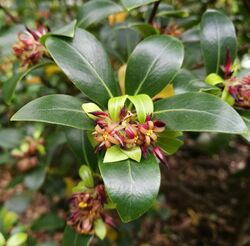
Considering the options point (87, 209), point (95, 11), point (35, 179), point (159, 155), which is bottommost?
point (35, 179)

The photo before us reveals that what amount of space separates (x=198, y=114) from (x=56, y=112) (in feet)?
0.98

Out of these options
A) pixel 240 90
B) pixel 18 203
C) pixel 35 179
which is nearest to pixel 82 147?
pixel 240 90

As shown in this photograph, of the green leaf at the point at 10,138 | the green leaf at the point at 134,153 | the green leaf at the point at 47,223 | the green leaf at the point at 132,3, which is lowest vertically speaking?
the green leaf at the point at 47,223

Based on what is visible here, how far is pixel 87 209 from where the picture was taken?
0.97 metres

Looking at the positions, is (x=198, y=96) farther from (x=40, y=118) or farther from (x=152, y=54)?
(x=40, y=118)

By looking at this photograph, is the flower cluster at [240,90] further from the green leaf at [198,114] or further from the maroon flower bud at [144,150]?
the maroon flower bud at [144,150]

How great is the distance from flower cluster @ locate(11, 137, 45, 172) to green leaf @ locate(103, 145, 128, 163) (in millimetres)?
753

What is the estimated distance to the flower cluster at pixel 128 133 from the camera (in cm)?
81

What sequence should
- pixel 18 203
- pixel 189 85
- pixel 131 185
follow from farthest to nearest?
pixel 18 203, pixel 189 85, pixel 131 185

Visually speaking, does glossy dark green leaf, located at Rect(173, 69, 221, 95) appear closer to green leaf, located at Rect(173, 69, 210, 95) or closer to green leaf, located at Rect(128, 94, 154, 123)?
green leaf, located at Rect(173, 69, 210, 95)

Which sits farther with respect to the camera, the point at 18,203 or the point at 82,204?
the point at 18,203

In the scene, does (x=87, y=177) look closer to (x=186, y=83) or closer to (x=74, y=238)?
(x=74, y=238)

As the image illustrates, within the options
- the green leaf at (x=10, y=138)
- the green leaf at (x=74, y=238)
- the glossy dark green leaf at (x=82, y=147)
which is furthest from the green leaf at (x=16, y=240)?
the green leaf at (x=10, y=138)

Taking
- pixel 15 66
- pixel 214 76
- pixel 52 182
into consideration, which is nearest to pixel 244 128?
pixel 214 76
